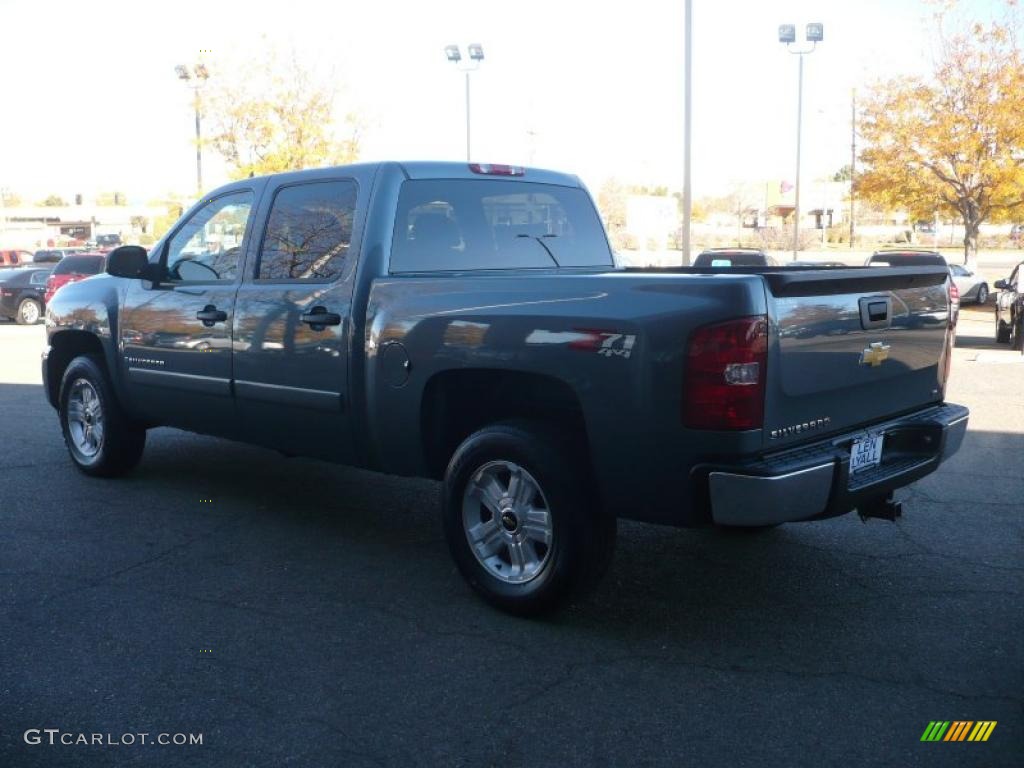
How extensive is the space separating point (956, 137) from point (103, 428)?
23582 millimetres

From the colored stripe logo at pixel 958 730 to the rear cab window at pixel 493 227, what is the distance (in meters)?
3.07

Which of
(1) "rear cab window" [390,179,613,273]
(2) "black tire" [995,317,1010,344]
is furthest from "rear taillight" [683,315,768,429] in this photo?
(2) "black tire" [995,317,1010,344]

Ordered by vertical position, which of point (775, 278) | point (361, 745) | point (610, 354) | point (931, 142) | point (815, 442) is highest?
point (931, 142)

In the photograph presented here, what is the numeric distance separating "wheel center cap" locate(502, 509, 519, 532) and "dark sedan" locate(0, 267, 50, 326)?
75.8 ft

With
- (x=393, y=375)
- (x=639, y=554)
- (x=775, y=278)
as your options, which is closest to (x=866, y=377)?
(x=775, y=278)

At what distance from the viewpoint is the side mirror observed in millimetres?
6262

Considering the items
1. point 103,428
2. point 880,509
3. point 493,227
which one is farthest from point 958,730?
point 103,428

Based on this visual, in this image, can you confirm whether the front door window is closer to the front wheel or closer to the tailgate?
the tailgate

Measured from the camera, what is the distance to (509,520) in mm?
4512

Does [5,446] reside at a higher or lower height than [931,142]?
lower

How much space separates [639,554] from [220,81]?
3075 cm

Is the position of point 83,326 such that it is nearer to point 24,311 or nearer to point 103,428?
point 103,428

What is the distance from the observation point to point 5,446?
840 centimetres

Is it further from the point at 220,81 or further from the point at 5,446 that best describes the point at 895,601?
the point at 220,81
